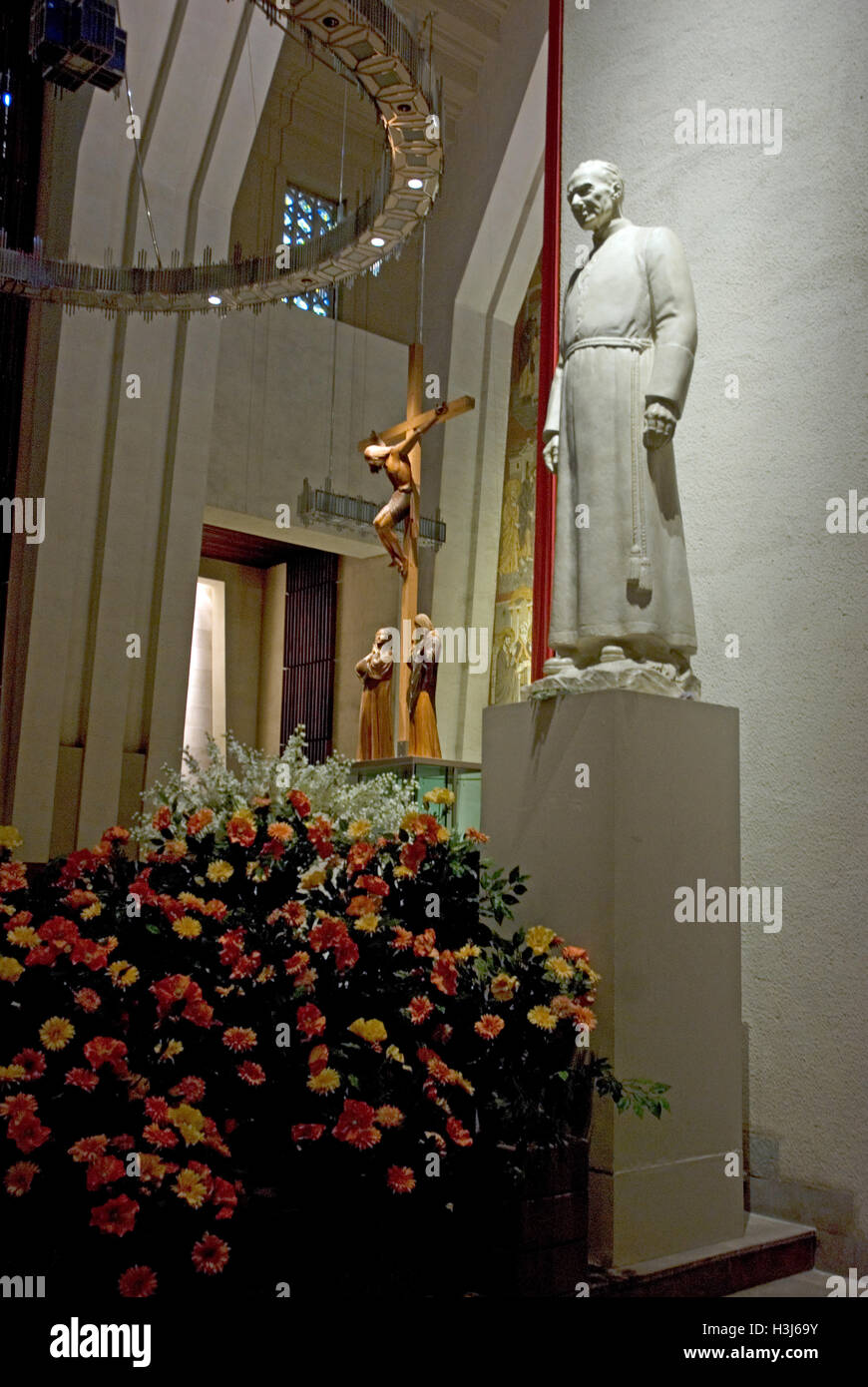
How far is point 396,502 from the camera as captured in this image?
38.7ft

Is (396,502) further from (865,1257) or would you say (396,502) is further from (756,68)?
(865,1257)

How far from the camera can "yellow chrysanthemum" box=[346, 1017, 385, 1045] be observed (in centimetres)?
289

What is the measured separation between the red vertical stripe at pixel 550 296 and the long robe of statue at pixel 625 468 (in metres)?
2.33

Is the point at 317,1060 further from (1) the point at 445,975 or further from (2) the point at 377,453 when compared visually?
(2) the point at 377,453

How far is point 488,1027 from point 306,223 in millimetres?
15013

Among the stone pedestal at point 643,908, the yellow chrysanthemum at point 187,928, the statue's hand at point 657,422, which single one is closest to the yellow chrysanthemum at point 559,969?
the stone pedestal at point 643,908

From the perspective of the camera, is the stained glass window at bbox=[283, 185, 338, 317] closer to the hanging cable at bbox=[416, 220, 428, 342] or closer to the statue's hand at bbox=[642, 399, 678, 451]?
the hanging cable at bbox=[416, 220, 428, 342]

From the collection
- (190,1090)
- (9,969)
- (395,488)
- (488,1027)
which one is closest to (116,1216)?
(190,1090)

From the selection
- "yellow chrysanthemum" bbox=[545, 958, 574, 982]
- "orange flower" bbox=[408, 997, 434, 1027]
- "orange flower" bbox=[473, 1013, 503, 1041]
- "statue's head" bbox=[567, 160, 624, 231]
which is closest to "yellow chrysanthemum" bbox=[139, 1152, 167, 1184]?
"orange flower" bbox=[408, 997, 434, 1027]

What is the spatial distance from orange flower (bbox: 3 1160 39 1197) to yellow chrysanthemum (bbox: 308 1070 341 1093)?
613 millimetres

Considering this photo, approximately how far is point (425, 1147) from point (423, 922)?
0.64 m

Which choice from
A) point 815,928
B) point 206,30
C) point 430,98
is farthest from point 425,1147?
point 206,30

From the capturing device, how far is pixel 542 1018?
11.0 feet

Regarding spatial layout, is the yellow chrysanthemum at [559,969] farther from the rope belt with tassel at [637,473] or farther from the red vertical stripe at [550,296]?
the red vertical stripe at [550,296]
